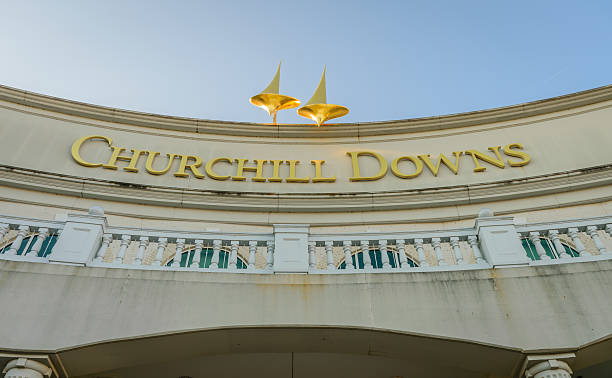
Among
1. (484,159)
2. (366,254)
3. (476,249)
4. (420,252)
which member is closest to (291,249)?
→ (366,254)

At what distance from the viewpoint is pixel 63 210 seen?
45.4 feet

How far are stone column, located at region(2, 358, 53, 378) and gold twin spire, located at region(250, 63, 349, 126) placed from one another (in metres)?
11.4

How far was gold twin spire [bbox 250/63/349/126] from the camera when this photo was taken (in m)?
17.2

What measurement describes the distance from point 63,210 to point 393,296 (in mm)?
9517

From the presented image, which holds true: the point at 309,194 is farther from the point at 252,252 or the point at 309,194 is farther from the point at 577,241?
the point at 577,241

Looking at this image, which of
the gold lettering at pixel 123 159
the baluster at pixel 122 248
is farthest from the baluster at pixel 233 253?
the gold lettering at pixel 123 159

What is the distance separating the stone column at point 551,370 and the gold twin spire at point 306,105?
1090 centimetres

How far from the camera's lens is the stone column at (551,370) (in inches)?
287

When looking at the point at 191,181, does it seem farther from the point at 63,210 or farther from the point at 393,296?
the point at 393,296

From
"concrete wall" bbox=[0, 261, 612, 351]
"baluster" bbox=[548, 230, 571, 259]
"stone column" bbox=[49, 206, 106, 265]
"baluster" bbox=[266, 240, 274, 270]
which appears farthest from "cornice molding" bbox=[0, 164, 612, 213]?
"concrete wall" bbox=[0, 261, 612, 351]

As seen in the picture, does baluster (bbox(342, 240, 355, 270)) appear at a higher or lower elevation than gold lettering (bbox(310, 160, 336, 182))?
lower

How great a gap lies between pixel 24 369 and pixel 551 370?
715cm

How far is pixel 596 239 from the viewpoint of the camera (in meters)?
8.77

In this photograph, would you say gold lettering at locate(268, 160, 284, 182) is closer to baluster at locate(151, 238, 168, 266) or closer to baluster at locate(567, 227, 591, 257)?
baluster at locate(151, 238, 168, 266)
